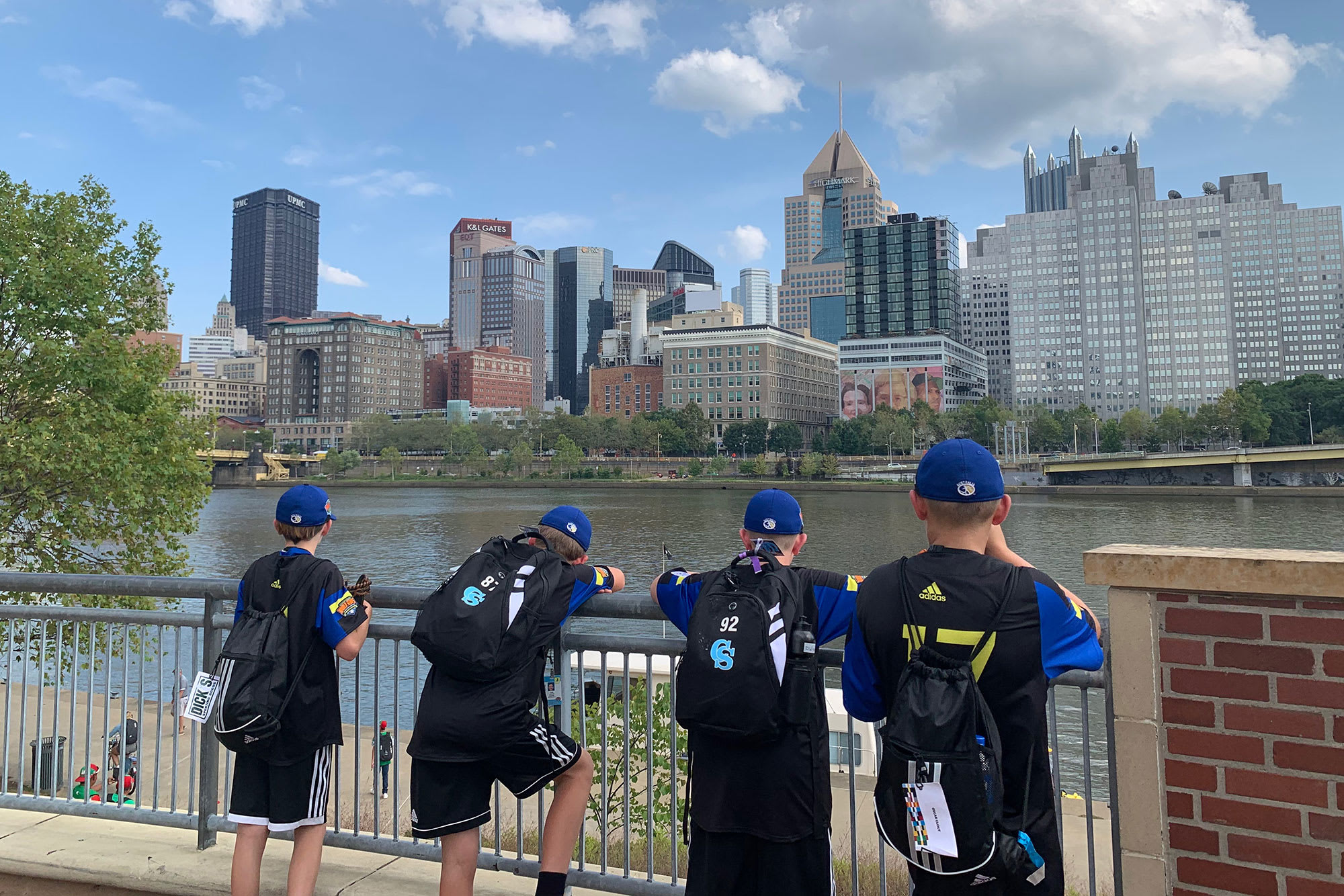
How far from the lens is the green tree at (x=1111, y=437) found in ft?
409

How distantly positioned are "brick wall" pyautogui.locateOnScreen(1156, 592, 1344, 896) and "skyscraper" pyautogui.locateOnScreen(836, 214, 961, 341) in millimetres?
163072

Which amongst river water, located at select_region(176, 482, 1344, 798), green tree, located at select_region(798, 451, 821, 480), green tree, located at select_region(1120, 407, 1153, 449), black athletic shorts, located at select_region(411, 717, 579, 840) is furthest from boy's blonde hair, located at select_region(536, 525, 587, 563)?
green tree, located at select_region(1120, 407, 1153, 449)

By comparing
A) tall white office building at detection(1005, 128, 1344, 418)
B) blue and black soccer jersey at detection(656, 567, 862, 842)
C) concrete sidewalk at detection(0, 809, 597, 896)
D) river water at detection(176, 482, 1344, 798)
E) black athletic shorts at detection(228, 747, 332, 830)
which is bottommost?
river water at detection(176, 482, 1344, 798)

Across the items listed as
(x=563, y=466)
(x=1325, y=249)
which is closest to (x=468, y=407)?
(x=563, y=466)

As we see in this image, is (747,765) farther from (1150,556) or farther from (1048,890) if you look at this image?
(1150,556)

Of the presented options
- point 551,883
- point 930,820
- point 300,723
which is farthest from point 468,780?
point 930,820

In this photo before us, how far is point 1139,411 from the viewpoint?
12950 centimetres

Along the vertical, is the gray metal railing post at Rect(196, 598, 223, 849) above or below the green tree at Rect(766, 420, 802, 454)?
below

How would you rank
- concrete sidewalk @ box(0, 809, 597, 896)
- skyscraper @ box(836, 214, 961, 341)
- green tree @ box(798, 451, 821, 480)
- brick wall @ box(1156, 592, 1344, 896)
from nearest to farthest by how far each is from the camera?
brick wall @ box(1156, 592, 1344, 896)
concrete sidewalk @ box(0, 809, 597, 896)
green tree @ box(798, 451, 821, 480)
skyscraper @ box(836, 214, 961, 341)

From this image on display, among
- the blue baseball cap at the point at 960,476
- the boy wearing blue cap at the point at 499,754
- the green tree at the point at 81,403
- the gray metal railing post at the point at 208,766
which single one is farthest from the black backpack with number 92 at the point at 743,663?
the green tree at the point at 81,403

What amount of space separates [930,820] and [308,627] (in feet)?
8.14

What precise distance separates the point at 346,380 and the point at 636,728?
186898 millimetres

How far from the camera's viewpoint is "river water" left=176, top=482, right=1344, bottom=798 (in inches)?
1348

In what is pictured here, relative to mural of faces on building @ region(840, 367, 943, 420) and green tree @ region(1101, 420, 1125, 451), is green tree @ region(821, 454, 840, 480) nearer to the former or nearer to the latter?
mural of faces on building @ region(840, 367, 943, 420)
